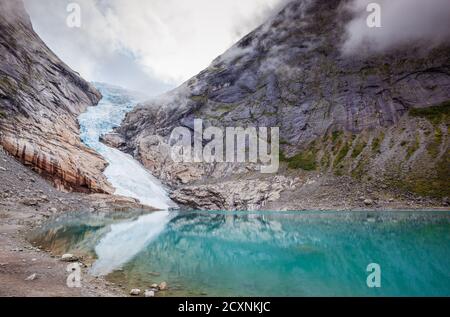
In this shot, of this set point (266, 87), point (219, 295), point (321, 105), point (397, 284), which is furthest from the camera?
point (266, 87)

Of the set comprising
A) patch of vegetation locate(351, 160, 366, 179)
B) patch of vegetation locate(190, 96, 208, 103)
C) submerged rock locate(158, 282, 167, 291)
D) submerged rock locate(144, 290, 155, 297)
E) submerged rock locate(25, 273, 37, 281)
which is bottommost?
submerged rock locate(158, 282, 167, 291)

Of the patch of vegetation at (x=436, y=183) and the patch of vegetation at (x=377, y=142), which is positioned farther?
the patch of vegetation at (x=377, y=142)

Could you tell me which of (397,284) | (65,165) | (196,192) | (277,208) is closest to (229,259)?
(397,284)

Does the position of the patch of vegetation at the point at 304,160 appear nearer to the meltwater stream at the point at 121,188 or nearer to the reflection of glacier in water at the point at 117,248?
the meltwater stream at the point at 121,188

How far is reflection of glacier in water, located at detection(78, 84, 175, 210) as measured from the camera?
260 feet

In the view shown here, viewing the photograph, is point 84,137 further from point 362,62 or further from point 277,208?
point 362,62

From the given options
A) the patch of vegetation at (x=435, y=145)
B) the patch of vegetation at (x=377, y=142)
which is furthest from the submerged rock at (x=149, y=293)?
the patch of vegetation at (x=377, y=142)

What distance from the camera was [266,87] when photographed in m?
115

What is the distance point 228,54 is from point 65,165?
293ft

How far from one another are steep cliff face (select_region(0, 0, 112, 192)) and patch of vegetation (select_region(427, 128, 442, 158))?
7522cm

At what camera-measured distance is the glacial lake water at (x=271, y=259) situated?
546 inches

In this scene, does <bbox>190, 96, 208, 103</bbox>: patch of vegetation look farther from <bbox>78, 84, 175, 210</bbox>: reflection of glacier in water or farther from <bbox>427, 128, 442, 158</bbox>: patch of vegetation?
<bbox>427, 128, 442, 158</bbox>: patch of vegetation

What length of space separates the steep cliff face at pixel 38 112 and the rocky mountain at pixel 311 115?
2374 cm

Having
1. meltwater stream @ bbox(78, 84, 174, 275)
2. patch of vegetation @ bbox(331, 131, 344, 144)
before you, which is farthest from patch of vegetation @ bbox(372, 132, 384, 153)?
meltwater stream @ bbox(78, 84, 174, 275)
